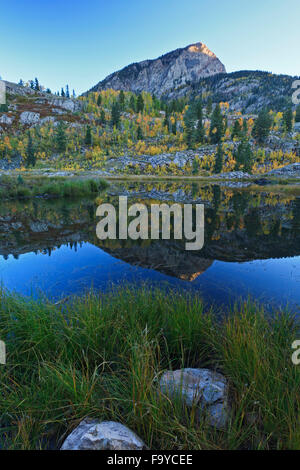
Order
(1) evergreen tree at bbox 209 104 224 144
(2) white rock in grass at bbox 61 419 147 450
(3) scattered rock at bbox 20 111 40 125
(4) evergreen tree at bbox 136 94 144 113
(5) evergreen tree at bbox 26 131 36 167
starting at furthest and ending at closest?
(4) evergreen tree at bbox 136 94 144 113 → (3) scattered rock at bbox 20 111 40 125 → (1) evergreen tree at bbox 209 104 224 144 → (5) evergreen tree at bbox 26 131 36 167 → (2) white rock in grass at bbox 61 419 147 450

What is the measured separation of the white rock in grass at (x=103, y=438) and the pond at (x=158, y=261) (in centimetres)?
341

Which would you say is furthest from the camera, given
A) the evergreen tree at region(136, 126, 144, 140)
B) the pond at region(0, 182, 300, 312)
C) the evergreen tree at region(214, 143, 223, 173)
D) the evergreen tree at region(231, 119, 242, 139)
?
the evergreen tree at region(136, 126, 144, 140)

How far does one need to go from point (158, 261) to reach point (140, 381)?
240 inches

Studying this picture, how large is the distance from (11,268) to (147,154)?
299 feet

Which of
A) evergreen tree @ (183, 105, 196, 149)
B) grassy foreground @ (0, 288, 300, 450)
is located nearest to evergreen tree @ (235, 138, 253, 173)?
evergreen tree @ (183, 105, 196, 149)

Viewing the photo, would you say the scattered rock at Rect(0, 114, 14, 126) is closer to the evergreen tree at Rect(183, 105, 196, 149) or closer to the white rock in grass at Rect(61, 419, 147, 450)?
the evergreen tree at Rect(183, 105, 196, 149)

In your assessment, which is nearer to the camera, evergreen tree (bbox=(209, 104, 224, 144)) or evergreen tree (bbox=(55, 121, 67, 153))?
evergreen tree (bbox=(55, 121, 67, 153))

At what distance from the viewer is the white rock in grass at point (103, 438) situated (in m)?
1.88

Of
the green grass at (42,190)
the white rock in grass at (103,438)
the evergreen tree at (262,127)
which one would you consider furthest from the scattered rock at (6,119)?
the white rock in grass at (103,438)

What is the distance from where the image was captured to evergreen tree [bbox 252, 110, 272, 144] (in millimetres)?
87812

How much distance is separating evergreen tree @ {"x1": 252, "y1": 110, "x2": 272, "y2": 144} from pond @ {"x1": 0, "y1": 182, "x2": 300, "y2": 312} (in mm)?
95205

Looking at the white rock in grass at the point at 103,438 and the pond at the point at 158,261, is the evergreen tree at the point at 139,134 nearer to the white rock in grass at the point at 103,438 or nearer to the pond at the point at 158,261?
the pond at the point at 158,261
